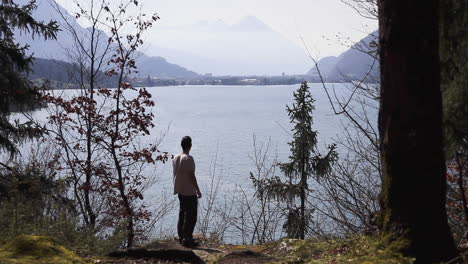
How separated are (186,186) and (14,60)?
705 cm

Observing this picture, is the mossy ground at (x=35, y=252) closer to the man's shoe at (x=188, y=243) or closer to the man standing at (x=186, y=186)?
the man standing at (x=186, y=186)

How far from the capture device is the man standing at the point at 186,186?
747cm

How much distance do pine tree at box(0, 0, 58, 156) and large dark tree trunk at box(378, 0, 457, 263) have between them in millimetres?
10333

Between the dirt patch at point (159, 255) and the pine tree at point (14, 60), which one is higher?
the pine tree at point (14, 60)

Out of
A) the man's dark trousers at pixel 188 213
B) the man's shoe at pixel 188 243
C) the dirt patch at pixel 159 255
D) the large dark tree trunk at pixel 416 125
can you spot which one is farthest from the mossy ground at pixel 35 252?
the man's shoe at pixel 188 243

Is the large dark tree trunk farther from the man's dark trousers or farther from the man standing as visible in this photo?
the man's dark trousers

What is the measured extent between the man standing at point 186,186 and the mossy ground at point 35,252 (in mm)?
3532

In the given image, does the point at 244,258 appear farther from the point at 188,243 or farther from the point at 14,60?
the point at 14,60

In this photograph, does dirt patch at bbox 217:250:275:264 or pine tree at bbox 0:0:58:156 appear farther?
pine tree at bbox 0:0:58:156

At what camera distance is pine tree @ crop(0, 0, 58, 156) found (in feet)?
37.6

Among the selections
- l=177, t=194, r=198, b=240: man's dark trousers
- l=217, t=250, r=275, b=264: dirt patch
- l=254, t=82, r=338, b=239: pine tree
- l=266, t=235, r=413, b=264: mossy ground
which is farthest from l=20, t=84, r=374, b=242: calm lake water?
l=266, t=235, r=413, b=264: mossy ground

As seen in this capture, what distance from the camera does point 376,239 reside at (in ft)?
13.8

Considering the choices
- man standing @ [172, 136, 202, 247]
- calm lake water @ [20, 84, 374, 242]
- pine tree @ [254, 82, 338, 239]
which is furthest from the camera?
calm lake water @ [20, 84, 374, 242]

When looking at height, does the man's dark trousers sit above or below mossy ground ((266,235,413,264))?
below
